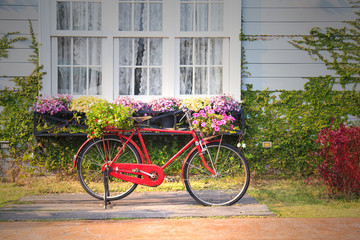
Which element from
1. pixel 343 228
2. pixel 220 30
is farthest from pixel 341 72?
pixel 343 228

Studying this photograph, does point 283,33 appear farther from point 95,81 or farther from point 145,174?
point 145,174

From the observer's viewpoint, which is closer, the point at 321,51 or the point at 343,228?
the point at 343,228

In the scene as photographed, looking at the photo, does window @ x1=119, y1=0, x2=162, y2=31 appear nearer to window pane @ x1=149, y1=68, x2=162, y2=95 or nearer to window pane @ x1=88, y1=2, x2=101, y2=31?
window pane @ x1=88, y1=2, x2=101, y2=31

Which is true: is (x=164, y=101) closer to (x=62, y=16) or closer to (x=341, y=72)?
(x=62, y=16)

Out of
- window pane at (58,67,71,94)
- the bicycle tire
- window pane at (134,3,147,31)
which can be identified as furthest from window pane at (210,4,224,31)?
the bicycle tire

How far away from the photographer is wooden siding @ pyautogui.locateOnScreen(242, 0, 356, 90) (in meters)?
5.82

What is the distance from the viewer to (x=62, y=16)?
19.0 ft

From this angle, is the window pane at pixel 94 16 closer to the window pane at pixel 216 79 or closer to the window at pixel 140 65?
the window at pixel 140 65

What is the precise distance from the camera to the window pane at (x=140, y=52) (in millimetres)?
5863

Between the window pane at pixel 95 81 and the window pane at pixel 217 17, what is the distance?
6.47ft

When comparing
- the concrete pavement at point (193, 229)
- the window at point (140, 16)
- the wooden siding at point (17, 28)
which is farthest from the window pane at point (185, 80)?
the concrete pavement at point (193, 229)

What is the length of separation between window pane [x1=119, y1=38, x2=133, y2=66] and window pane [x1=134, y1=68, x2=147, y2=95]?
0.68 ft

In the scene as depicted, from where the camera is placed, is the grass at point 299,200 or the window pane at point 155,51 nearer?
the grass at point 299,200

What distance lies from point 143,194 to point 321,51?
3.62 m
